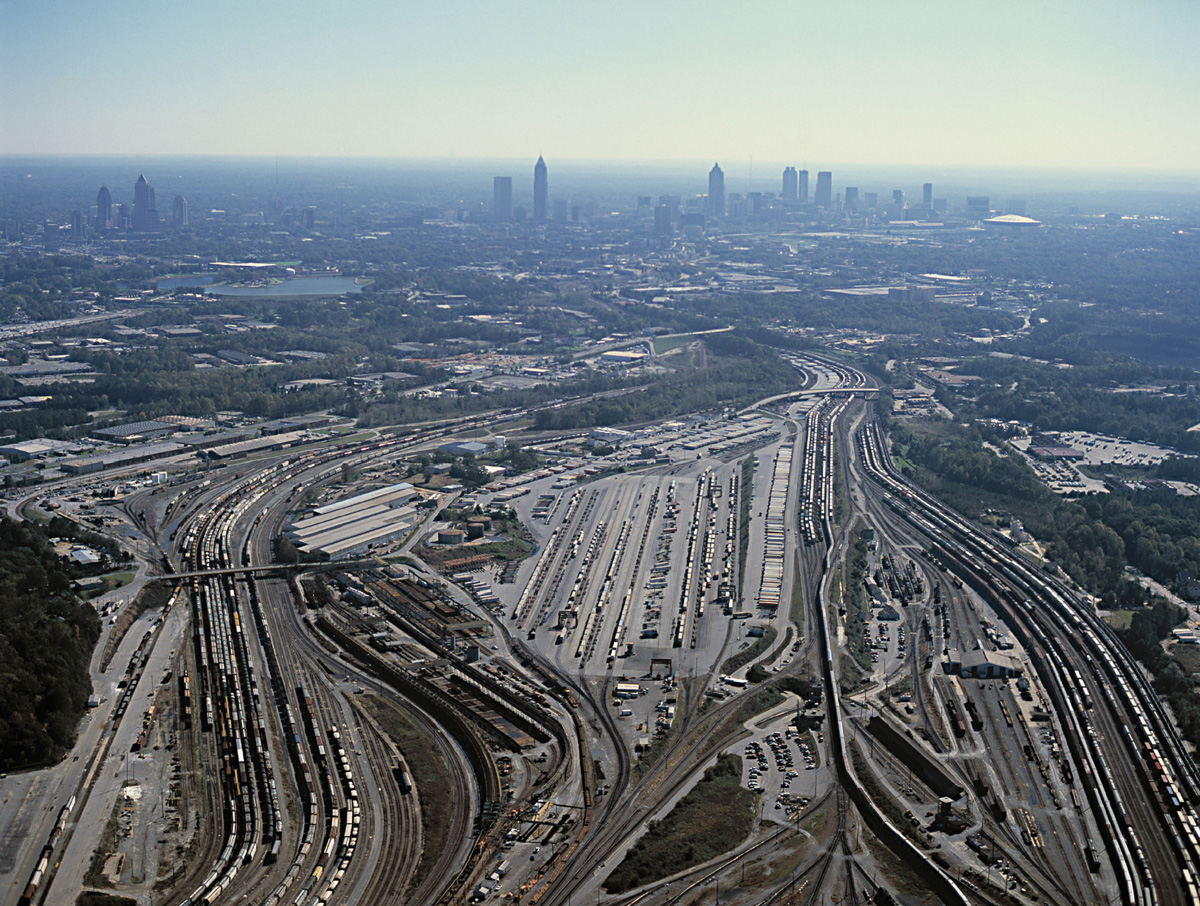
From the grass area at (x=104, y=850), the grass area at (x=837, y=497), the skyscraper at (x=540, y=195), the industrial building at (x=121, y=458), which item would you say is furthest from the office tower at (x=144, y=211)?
the grass area at (x=104, y=850)

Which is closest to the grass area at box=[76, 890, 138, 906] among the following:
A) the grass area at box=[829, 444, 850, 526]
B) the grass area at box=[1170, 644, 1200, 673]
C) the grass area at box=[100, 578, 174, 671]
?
the grass area at box=[100, 578, 174, 671]

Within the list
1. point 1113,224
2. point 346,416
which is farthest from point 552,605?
point 1113,224

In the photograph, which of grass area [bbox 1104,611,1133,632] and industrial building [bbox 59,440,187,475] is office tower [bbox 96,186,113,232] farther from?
grass area [bbox 1104,611,1133,632]

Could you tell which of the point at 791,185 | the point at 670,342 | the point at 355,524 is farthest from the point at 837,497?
the point at 791,185

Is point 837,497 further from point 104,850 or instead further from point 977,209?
point 977,209

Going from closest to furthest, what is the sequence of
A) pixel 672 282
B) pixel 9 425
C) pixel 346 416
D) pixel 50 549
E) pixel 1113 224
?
1. pixel 50 549
2. pixel 9 425
3. pixel 346 416
4. pixel 672 282
5. pixel 1113 224

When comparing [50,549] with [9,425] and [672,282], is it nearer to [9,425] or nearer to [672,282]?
[9,425]
